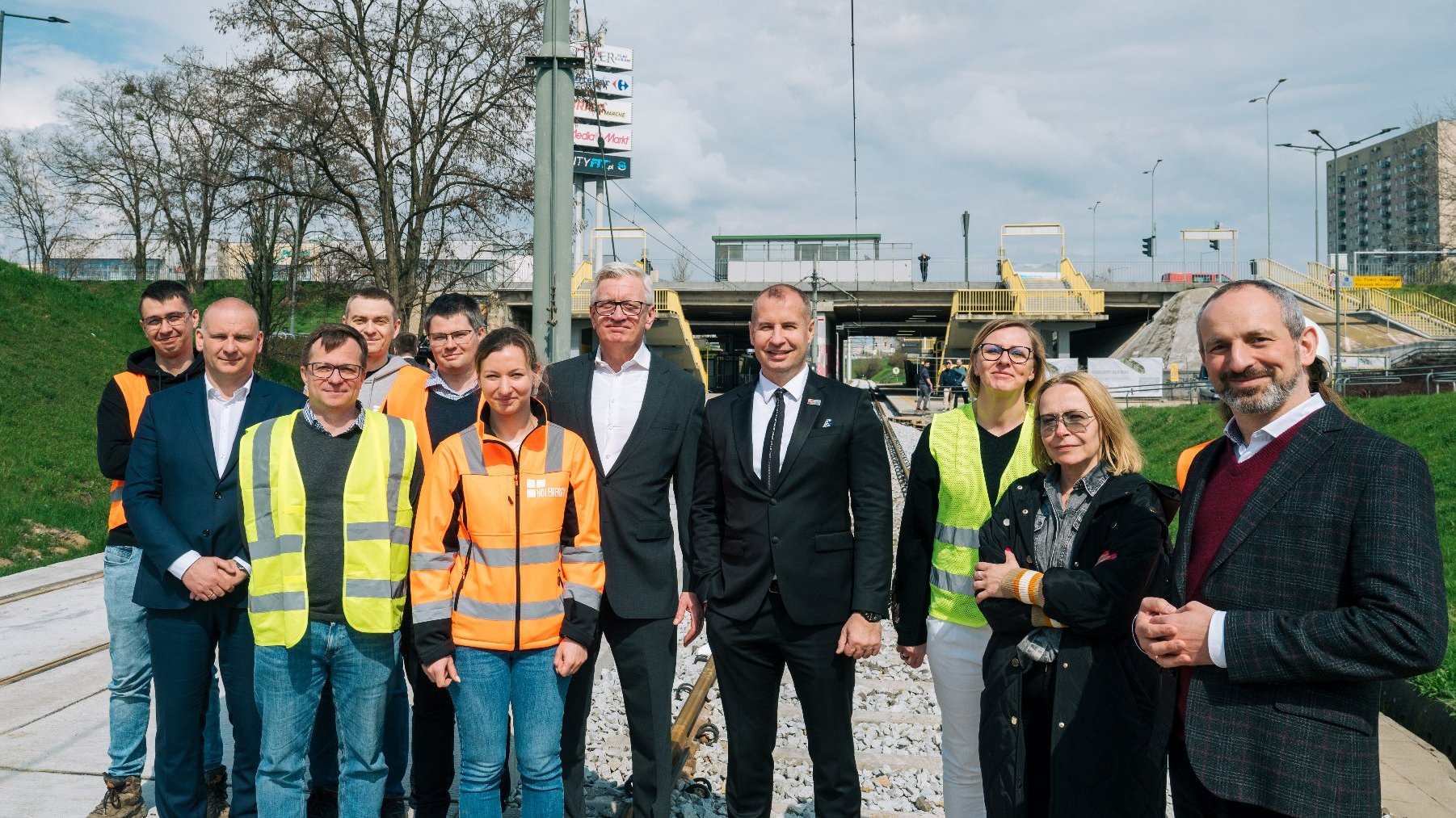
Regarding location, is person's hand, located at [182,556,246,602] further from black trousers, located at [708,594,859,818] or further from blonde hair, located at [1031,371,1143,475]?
blonde hair, located at [1031,371,1143,475]

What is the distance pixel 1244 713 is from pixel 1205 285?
41.9 m

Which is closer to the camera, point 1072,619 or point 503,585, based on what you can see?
point 1072,619

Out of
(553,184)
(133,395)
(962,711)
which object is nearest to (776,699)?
(962,711)

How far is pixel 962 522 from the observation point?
364cm

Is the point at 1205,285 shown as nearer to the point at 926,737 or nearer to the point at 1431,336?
the point at 1431,336

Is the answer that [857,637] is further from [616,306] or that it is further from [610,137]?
[610,137]

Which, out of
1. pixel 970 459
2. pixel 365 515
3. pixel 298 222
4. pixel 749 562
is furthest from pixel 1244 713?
pixel 298 222

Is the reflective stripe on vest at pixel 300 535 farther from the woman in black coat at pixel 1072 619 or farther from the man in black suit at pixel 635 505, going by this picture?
the woman in black coat at pixel 1072 619

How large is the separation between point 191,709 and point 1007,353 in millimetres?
3484

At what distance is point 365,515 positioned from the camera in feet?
11.8

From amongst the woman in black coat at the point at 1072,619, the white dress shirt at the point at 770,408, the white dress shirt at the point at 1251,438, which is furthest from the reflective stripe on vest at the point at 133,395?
the white dress shirt at the point at 1251,438

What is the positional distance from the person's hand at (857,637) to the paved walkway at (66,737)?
3.00 metres

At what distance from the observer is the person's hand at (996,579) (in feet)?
10.1

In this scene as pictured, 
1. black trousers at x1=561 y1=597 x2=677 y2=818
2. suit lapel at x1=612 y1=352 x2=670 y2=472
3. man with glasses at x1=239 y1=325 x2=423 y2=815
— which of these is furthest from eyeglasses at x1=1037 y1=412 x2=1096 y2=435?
man with glasses at x1=239 y1=325 x2=423 y2=815
